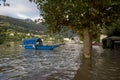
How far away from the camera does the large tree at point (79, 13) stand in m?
19.8

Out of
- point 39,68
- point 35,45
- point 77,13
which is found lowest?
point 39,68

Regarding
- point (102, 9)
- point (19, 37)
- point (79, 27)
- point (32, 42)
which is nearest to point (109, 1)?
point (102, 9)

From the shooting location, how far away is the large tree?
19.8 m

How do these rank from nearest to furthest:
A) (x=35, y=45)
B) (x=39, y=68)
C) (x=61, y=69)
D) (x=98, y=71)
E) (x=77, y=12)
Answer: (x=98, y=71) < (x=77, y=12) < (x=61, y=69) < (x=39, y=68) < (x=35, y=45)

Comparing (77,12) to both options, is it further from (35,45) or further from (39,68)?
(35,45)

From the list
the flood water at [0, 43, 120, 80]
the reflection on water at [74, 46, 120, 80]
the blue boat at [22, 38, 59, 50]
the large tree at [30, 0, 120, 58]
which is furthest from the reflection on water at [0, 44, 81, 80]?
the blue boat at [22, 38, 59, 50]

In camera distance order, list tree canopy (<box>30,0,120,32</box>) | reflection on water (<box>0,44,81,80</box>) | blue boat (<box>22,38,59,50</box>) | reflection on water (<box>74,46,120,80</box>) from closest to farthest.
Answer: reflection on water (<box>74,46,120,80</box>), reflection on water (<box>0,44,81,80</box>), tree canopy (<box>30,0,120,32</box>), blue boat (<box>22,38,59,50</box>)

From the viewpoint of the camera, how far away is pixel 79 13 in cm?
2088

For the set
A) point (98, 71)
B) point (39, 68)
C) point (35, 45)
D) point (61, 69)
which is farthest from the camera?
point (35, 45)

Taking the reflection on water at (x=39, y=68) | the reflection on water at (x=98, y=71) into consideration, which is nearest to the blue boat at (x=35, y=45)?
the reflection on water at (x=39, y=68)

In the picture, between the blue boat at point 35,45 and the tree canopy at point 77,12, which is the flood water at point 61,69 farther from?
the blue boat at point 35,45

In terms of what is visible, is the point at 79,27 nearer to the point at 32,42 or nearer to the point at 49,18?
the point at 49,18

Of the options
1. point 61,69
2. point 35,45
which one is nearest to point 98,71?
point 61,69

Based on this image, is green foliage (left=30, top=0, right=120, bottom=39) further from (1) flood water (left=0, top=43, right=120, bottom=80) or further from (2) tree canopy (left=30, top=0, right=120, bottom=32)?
(1) flood water (left=0, top=43, right=120, bottom=80)
